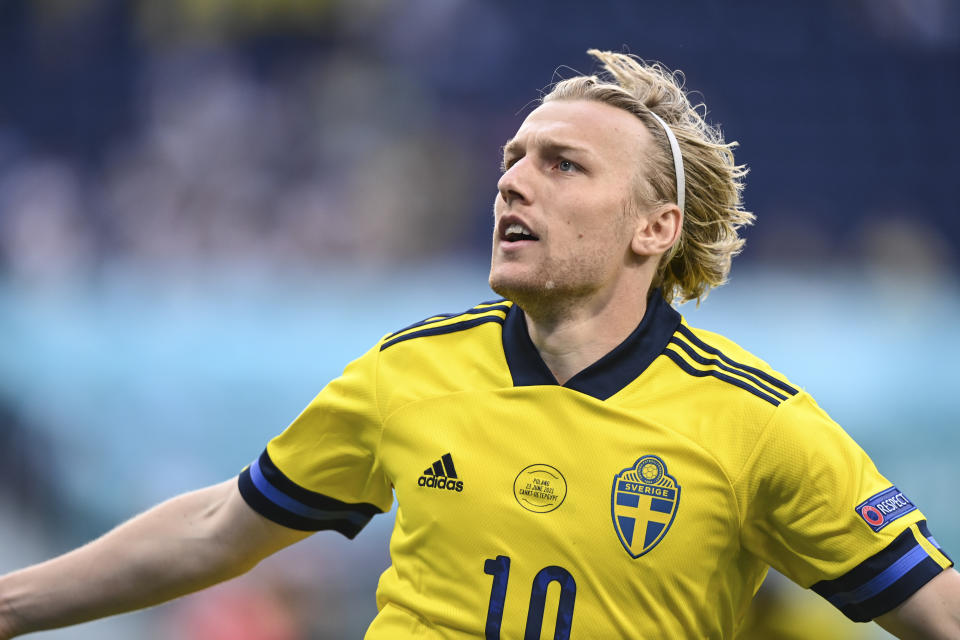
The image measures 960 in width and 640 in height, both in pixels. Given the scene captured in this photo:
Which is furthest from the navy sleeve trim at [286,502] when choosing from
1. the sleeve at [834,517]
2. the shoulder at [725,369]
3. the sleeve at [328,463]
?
the sleeve at [834,517]

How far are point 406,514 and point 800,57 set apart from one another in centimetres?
621

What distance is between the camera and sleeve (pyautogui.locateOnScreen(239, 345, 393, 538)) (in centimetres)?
248

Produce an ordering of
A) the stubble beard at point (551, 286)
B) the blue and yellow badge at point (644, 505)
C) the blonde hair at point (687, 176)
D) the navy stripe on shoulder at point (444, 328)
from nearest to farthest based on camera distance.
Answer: the blue and yellow badge at point (644, 505) → the stubble beard at point (551, 286) → the navy stripe on shoulder at point (444, 328) → the blonde hair at point (687, 176)

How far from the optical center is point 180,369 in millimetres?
6770

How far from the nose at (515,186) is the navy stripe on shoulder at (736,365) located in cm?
50

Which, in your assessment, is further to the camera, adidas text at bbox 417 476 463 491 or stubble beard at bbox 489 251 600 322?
stubble beard at bbox 489 251 600 322

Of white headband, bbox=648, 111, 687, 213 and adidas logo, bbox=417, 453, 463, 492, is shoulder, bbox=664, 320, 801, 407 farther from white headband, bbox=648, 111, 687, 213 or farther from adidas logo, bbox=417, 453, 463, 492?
adidas logo, bbox=417, 453, 463, 492

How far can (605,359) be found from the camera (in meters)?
2.42

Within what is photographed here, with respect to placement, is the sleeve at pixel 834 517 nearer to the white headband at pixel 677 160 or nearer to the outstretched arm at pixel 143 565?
the white headband at pixel 677 160

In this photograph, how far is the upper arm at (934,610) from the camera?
2092 millimetres

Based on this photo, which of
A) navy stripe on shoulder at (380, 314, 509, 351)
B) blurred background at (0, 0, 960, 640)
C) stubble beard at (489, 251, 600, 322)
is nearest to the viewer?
stubble beard at (489, 251, 600, 322)

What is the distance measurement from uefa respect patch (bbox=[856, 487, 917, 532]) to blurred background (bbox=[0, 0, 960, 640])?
180 inches

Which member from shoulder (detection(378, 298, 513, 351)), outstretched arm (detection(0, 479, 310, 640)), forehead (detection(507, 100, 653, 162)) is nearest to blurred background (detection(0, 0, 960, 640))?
outstretched arm (detection(0, 479, 310, 640))

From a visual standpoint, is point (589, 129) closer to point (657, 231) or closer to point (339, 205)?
point (657, 231)
